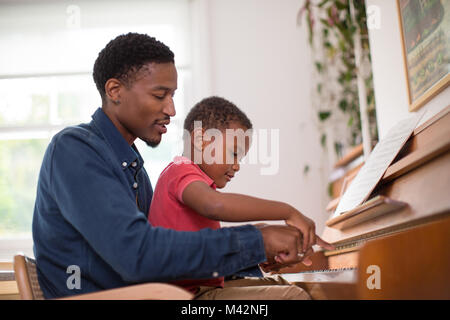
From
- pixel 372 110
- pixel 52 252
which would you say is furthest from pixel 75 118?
pixel 52 252

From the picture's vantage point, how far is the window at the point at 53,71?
3.52 meters

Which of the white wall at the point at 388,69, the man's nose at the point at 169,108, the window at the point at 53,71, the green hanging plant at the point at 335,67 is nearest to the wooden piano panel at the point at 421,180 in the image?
the white wall at the point at 388,69

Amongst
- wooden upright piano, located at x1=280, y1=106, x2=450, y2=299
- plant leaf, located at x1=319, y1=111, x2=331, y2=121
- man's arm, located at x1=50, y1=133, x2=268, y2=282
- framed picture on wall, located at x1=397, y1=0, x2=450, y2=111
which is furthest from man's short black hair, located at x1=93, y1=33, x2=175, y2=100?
plant leaf, located at x1=319, y1=111, x2=331, y2=121

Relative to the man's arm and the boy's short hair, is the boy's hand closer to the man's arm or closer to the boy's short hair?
the man's arm

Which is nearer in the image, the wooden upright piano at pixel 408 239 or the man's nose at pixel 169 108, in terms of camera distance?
the wooden upright piano at pixel 408 239

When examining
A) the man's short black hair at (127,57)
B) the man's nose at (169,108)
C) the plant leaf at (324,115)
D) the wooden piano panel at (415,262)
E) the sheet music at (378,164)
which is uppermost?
the plant leaf at (324,115)

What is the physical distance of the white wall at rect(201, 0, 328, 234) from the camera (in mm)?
3402

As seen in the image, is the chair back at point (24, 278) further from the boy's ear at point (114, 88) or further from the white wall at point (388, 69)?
the white wall at point (388, 69)

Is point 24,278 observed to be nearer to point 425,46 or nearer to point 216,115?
point 216,115

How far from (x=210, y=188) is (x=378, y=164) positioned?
698 millimetres

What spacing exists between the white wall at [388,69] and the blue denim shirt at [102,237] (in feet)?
4.11

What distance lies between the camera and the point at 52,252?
1.04 meters

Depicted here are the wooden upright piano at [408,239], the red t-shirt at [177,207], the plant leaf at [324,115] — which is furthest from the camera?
the plant leaf at [324,115]

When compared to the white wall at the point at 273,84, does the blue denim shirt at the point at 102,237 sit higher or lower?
lower
